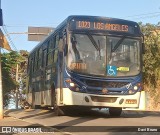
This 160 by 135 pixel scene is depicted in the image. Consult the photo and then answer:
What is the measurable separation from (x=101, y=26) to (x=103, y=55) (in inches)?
44.9

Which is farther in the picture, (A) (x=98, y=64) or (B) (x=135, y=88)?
(B) (x=135, y=88)

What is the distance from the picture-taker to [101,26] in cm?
1552

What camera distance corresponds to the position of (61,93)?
15195 mm

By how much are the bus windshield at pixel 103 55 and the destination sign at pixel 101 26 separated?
34 centimetres

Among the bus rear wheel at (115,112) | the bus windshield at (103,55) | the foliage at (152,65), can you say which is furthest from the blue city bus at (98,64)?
the foliage at (152,65)

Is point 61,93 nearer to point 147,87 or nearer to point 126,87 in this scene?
point 126,87

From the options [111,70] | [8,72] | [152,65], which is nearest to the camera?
[111,70]

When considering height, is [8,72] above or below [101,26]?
below

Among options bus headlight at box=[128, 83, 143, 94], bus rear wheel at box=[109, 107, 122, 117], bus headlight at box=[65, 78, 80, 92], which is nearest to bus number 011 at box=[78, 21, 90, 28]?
bus headlight at box=[65, 78, 80, 92]

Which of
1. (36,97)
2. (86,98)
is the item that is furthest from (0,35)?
(36,97)

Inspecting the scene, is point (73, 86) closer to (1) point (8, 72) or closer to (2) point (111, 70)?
(2) point (111, 70)

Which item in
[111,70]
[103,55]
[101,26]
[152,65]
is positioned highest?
[101,26]

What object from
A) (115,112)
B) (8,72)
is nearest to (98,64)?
(115,112)

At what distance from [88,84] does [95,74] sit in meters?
0.42
